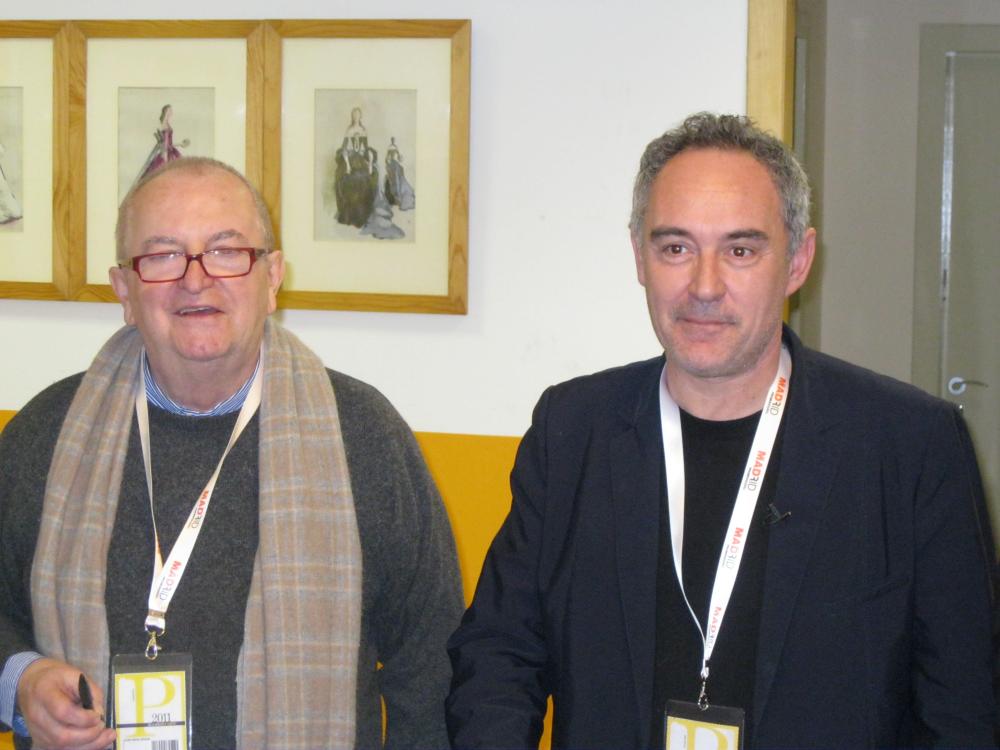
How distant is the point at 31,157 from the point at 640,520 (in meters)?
2.41

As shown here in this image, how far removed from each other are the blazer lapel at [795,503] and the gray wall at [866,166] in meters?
3.34

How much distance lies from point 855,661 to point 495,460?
160 cm

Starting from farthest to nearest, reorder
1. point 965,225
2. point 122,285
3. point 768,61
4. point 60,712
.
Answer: point 965,225 → point 768,61 → point 122,285 → point 60,712

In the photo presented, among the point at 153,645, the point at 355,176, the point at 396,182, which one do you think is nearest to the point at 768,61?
the point at 396,182

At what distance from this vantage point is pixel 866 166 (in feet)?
16.6

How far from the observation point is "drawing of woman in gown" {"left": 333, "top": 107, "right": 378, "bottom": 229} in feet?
10.4

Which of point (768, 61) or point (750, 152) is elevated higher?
point (768, 61)

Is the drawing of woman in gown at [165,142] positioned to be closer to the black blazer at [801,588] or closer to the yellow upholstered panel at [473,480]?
the yellow upholstered panel at [473,480]

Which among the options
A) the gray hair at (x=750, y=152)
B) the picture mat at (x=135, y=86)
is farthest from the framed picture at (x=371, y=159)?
the gray hair at (x=750, y=152)

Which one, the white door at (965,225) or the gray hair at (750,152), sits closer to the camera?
the gray hair at (750,152)

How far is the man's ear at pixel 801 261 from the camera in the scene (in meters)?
1.93

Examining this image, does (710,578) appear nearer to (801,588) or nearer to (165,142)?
(801,588)

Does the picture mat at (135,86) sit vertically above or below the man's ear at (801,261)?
above

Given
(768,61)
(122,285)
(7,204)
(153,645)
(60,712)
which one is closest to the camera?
(60,712)
